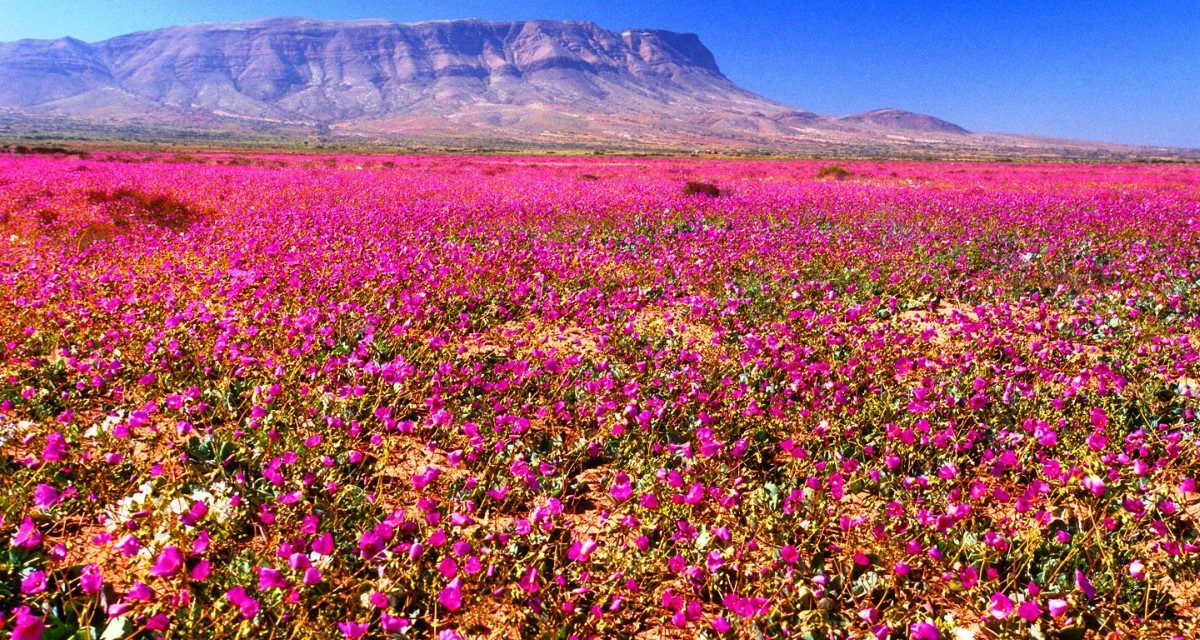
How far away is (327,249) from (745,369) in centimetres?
537

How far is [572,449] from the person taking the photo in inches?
153

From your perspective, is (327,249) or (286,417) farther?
(327,249)

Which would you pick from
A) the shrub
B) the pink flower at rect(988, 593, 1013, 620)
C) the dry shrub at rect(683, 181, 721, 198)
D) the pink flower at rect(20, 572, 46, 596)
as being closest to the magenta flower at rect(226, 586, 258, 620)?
the pink flower at rect(20, 572, 46, 596)

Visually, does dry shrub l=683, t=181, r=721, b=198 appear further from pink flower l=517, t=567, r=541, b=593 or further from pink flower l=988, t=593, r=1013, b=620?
pink flower l=517, t=567, r=541, b=593

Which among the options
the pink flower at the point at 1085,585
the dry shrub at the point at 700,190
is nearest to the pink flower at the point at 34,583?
the pink flower at the point at 1085,585

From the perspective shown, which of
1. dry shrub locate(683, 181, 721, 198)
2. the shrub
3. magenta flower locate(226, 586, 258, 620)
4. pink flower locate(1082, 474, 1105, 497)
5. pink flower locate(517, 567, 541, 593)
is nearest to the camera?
magenta flower locate(226, 586, 258, 620)

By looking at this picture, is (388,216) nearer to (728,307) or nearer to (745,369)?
(728,307)

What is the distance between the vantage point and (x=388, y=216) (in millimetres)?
10617

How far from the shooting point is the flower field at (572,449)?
8.65 feet

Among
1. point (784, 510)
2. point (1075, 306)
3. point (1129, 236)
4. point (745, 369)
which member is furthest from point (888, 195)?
point (784, 510)

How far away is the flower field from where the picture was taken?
2.64 meters

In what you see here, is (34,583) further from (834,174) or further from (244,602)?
(834,174)

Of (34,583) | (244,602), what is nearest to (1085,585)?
(244,602)

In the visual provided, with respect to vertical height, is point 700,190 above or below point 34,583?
above
